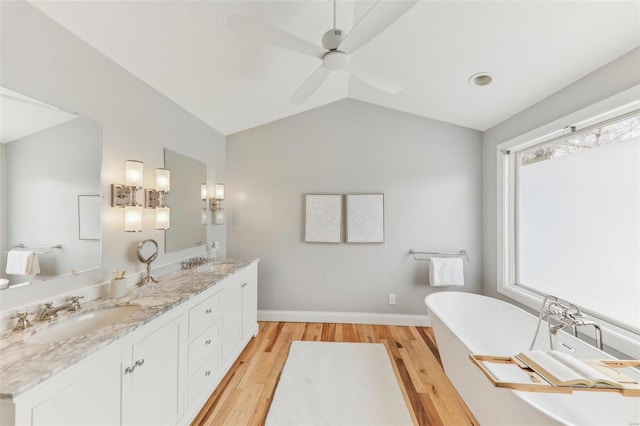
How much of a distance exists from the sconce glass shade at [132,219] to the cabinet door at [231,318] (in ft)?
2.68

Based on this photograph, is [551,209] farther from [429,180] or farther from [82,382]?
[82,382]

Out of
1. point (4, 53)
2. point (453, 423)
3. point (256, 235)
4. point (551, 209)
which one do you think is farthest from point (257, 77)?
point (453, 423)

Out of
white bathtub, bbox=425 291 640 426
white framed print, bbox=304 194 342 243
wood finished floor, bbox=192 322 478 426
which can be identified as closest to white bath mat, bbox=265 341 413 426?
wood finished floor, bbox=192 322 478 426

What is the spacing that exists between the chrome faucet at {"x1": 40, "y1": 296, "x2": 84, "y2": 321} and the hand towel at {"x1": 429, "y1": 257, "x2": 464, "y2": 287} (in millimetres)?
3105

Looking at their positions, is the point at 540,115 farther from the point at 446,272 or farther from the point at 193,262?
the point at 193,262

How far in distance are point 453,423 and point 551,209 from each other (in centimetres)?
189

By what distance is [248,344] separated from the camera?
107 inches

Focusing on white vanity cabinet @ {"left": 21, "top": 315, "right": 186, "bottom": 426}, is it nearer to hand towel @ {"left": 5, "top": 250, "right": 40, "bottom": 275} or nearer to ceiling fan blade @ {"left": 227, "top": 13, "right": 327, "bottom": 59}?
hand towel @ {"left": 5, "top": 250, "right": 40, "bottom": 275}

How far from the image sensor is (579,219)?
1.95 metres

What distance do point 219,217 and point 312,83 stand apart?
6.54ft

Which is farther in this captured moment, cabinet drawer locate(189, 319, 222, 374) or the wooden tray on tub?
cabinet drawer locate(189, 319, 222, 374)

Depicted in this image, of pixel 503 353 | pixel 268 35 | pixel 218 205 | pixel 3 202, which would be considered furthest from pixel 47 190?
pixel 503 353

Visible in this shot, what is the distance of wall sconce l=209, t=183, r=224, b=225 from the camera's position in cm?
299

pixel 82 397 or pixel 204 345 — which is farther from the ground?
pixel 82 397
